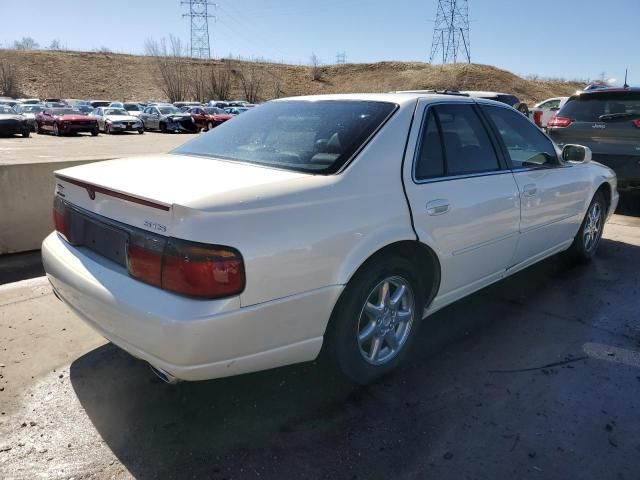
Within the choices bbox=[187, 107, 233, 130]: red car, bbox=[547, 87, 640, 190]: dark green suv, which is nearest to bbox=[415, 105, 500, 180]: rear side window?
bbox=[547, 87, 640, 190]: dark green suv

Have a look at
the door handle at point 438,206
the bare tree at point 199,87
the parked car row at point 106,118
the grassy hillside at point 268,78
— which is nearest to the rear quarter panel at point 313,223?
the door handle at point 438,206

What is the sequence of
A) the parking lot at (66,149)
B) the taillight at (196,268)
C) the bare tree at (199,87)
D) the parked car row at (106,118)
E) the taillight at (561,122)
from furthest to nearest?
1. the bare tree at (199,87)
2. the parked car row at (106,118)
3. the parking lot at (66,149)
4. the taillight at (561,122)
5. the taillight at (196,268)

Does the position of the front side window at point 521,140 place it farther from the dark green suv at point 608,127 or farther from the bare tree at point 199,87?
the bare tree at point 199,87

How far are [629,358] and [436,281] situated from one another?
1.42 metres

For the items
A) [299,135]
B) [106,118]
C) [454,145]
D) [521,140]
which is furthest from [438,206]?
[106,118]

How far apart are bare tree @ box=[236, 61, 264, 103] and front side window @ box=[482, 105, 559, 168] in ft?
218

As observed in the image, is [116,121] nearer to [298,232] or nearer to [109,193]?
[109,193]

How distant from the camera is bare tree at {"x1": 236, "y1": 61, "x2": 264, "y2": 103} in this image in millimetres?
70125

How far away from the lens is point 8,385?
297 centimetres

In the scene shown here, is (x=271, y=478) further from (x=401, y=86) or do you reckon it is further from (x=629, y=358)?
(x=401, y=86)

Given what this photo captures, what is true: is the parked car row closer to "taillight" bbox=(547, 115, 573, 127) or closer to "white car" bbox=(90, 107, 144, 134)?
"white car" bbox=(90, 107, 144, 134)

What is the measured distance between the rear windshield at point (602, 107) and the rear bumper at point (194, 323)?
22.7 feet

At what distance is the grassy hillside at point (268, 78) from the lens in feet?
206

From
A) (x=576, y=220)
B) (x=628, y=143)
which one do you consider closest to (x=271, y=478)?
(x=576, y=220)
